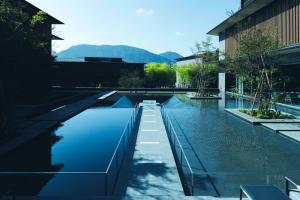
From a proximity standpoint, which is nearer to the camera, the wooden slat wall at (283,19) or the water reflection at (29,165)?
the water reflection at (29,165)

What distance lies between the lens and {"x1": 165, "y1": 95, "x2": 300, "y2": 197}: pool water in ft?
26.2

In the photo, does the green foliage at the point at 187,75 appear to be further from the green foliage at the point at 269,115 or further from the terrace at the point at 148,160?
the terrace at the point at 148,160

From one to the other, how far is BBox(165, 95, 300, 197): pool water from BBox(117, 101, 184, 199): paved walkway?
1.95 ft

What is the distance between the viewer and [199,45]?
36.0m

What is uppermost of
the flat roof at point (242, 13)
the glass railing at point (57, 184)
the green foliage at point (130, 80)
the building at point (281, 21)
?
the flat roof at point (242, 13)

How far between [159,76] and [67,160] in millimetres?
42774

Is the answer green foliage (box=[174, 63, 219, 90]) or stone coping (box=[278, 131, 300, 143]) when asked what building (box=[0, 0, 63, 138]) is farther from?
green foliage (box=[174, 63, 219, 90])

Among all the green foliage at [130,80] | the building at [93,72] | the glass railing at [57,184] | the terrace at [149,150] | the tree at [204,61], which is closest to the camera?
the glass railing at [57,184]

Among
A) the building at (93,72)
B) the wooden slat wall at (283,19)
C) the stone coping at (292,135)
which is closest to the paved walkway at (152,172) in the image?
the stone coping at (292,135)

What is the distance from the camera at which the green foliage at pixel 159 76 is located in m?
51.2

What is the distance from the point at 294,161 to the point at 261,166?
1.14 m

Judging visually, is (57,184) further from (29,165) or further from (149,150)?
(149,150)

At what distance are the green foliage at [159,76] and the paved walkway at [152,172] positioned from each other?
124 feet

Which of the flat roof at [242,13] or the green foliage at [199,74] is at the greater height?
the flat roof at [242,13]
